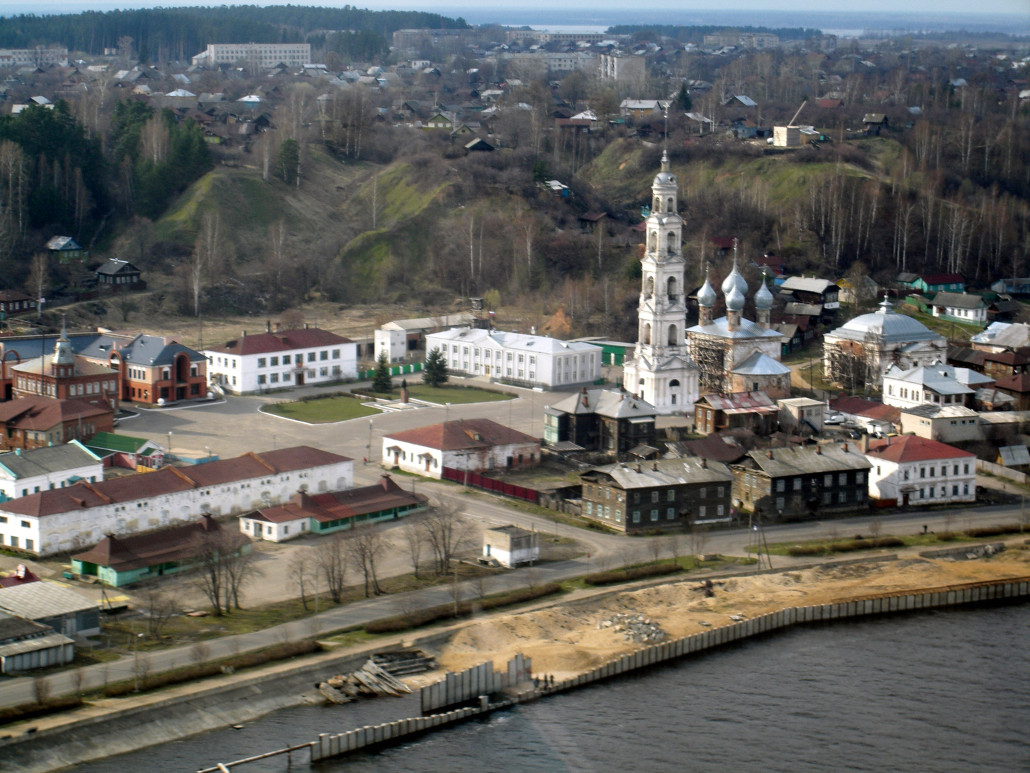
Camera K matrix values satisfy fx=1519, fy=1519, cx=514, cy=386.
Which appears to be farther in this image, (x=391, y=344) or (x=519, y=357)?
(x=391, y=344)

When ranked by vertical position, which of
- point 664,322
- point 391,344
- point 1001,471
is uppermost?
point 664,322

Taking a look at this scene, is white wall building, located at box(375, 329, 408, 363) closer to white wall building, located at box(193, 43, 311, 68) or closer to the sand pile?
the sand pile

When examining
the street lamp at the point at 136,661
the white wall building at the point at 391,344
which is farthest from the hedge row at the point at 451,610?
the white wall building at the point at 391,344

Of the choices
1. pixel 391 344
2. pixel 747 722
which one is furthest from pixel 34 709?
pixel 391 344

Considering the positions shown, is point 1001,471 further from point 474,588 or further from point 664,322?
point 474,588

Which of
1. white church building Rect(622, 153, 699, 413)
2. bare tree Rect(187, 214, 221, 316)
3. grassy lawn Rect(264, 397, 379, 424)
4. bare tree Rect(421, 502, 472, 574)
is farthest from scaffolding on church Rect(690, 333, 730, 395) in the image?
bare tree Rect(187, 214, 221, 316)

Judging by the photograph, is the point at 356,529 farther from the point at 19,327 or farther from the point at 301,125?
the point at 301,125

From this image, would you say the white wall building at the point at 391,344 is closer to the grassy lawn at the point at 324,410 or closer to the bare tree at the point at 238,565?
the grassy lawn at the point at 324,410
